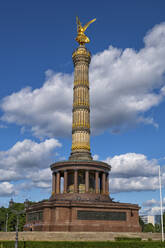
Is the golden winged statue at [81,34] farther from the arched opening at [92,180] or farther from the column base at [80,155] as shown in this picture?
the arched opening at [92,180]

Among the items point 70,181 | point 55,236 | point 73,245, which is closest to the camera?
point 73,245

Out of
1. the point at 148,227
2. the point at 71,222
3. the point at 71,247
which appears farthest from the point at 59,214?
the point at 148,227

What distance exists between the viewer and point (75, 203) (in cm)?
4584

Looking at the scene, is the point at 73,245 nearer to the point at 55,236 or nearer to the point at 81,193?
the point at 55,236

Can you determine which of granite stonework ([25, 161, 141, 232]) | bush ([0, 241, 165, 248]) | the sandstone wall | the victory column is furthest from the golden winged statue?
bush ([0, 241, 165, 248])

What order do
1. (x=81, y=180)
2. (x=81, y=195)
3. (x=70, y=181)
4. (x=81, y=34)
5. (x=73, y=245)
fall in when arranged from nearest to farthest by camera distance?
(x=73, y=245) → (x=81, y=195) → (x=81, y=180) → (x=70, y=181) → (x=81, y=34)

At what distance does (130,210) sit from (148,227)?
212 ft

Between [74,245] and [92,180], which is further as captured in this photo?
[92,180]

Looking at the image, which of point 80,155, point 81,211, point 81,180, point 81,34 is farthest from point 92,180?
point 81,34

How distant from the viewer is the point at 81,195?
49.9 metres

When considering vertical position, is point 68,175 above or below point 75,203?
above

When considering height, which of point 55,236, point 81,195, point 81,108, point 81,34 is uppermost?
point 81,34

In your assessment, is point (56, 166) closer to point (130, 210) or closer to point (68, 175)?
point (68, 175)

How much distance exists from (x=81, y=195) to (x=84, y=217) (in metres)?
4.63
